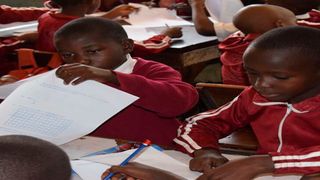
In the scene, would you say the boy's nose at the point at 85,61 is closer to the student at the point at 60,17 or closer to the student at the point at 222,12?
the student at the point at 60,17

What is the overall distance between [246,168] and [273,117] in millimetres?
235

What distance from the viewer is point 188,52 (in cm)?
203

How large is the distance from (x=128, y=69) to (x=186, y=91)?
0.55 feet

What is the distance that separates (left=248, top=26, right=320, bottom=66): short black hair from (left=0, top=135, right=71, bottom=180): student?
50cm

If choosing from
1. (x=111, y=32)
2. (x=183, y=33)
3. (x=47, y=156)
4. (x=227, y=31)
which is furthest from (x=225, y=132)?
(x=183, y=33)

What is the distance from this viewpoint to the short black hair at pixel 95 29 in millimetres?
1260

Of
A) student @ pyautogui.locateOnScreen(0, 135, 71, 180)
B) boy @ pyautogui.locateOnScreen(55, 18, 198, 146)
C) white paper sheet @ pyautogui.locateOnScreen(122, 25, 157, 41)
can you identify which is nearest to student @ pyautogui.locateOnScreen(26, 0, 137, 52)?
white paper sheet @ pyautogui.locateOnScreen(122, 25, 157, 41)

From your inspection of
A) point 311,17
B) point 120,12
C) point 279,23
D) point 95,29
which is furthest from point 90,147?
point 120,12

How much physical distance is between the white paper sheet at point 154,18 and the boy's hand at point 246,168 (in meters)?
1.57

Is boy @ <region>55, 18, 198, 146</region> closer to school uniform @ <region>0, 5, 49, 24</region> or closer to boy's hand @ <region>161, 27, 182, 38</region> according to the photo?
boy's hand @ <region>161, 27, 182, 38</region>

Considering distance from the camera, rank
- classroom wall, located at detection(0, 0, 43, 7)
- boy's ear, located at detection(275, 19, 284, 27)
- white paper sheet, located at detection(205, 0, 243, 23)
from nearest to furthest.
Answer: boy's ear, located at detection(275, 19, 284, 27) → white paper sheet, located at detection(205, 0, 243, 23) → classroom wall, located at detection(0, 0, 43, 7)

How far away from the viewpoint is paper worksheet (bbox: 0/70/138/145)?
1.01 meters

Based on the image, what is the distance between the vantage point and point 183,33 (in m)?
2.33

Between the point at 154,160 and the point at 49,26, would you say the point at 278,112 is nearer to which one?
the point at 154,160
